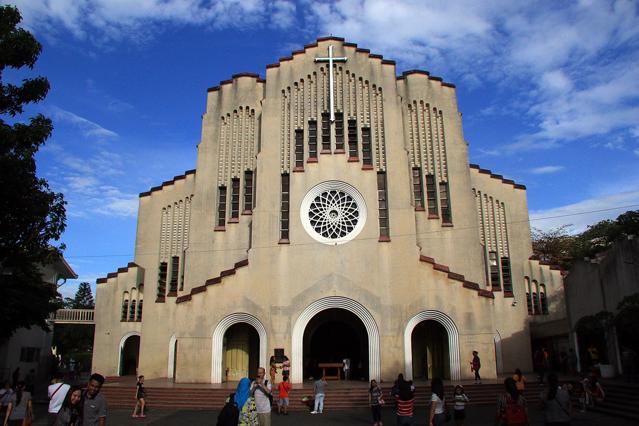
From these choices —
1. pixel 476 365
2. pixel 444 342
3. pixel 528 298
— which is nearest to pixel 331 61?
pixel 444 342

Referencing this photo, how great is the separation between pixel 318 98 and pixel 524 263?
50.8 feet

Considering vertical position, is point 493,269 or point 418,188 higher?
point 418,188

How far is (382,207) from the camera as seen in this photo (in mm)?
27625

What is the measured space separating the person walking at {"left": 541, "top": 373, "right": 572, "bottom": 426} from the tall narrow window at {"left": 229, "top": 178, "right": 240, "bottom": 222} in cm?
2278

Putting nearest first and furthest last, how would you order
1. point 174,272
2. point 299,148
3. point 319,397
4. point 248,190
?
point 319,397
point 299,148
point 248,190
point 174,272

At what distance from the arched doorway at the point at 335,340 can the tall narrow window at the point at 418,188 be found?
745 cm

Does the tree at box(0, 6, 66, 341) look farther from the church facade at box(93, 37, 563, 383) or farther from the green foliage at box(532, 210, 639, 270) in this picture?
the green foliage at box(532, 210, 639, 270)

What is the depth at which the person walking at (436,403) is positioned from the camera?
35.8ft

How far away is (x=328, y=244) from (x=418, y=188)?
7.08 meters

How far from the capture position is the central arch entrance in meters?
25.0

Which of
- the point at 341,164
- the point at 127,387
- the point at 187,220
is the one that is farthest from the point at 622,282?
the point at 187,220

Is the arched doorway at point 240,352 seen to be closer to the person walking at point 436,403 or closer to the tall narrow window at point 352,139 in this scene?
the tall narrow window at point 352,139

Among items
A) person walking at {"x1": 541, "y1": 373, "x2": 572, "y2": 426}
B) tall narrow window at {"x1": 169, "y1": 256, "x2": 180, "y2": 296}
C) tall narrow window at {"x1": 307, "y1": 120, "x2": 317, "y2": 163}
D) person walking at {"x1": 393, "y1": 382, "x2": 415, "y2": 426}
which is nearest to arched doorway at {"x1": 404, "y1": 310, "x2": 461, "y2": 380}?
tall narrow window at {"x1": 307, "y1": 120, "x2": 317, "y2": 163}

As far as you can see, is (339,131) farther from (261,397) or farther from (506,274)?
(261,397)
